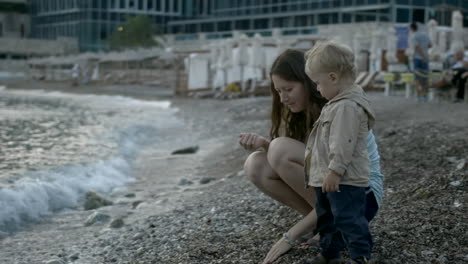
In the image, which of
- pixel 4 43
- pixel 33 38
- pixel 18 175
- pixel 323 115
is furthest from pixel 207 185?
pixel 33 38

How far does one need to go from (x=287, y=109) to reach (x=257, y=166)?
0.41m

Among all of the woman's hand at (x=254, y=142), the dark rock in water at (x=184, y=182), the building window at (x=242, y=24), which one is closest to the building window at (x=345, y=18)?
the building window at (x=242, y=24)

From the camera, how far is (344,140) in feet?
9.60

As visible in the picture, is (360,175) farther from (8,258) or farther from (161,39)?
(161,39)

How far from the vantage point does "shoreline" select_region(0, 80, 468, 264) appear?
377cm

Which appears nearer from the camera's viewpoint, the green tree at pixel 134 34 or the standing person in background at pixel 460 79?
the standing person in background at pixel 460 79

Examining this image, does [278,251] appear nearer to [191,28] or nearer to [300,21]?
[300,21]

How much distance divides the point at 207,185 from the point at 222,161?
1711 mm

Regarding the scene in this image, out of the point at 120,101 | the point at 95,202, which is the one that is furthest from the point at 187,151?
the point at 120,101

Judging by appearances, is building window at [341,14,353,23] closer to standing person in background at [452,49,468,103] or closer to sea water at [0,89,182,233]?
sea water at [0,89,182,233]

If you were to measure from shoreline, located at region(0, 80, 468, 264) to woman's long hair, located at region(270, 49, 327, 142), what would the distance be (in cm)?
73

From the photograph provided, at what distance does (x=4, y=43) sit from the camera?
272 feet

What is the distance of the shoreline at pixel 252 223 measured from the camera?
3.77 meters

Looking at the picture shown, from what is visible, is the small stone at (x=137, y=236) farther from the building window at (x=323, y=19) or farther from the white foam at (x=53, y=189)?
the building window at (x=323, y=19)
